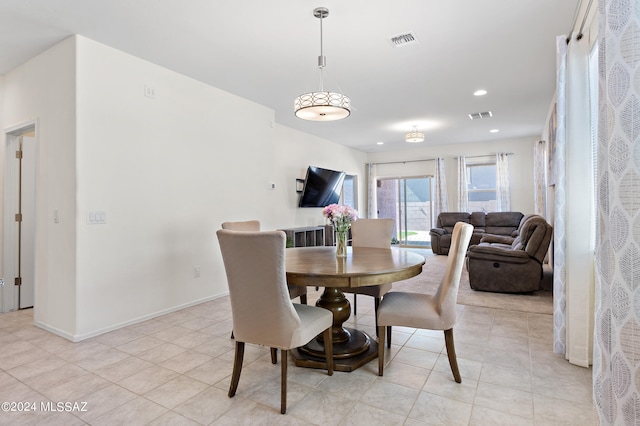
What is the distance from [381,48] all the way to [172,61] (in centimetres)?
212

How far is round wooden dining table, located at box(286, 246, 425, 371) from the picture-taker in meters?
1.98

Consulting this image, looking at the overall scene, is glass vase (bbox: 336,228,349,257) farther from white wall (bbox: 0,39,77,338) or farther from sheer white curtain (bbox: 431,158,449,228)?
sheer white curtain (bbox: 431,158,449,228)

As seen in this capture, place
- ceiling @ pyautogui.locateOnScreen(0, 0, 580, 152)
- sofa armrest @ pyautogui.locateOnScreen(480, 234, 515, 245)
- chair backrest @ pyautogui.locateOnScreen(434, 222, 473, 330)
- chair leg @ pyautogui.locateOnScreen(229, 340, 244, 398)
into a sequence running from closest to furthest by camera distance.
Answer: chair leg @ pyautogui.locateOnScreen(229, 340, 244, 398), chair backrest @ pyautogui.locateOnScreen(434, 222, 473, 330), ceiling @ pyautogui.locateOnScreen(0, 0, 580, 152), sofa armrest @ pyautogui.locateOnScreen(480, 234, 515, 245)

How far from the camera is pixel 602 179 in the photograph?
1224 mm

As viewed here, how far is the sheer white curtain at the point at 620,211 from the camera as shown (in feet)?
3.51

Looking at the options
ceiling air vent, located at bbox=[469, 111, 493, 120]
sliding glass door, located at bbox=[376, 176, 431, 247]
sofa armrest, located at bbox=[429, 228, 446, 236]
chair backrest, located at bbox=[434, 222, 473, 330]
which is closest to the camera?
chair backrest, located at bbox=[434, 222, 473, 330]

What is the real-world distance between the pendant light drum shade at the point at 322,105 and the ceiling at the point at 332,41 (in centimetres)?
62

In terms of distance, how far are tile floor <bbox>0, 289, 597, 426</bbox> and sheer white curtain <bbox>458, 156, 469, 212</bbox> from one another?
5351 millimetres

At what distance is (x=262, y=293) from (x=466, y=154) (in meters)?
7.69

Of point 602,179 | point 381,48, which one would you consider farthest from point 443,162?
point 602,179

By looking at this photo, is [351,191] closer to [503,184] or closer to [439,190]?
[439,190]

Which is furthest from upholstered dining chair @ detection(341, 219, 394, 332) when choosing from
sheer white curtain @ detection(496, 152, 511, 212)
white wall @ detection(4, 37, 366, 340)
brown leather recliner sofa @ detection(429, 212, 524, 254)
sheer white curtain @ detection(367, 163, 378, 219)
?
sheer white curtain @ detection(367, 163, 378, 219)

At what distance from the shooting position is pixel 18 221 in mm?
3748

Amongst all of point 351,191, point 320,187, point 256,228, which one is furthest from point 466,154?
point 256,228
